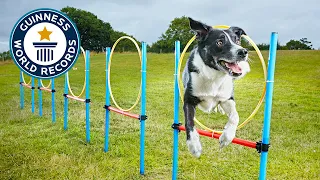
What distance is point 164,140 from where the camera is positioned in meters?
7.45

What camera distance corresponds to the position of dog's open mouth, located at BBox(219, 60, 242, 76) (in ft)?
10.4

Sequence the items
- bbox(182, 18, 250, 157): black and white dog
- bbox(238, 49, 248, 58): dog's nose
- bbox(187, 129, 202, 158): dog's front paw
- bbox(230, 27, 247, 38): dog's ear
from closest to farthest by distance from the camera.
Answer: bbox(238, 49, 248, 58): dog's nose, bbox(182, 18, 250, 157): black and white dog, bbox(230, 27, 247, 38): dog's ear, bbox(187, 129, 202, 158): dog's front paw

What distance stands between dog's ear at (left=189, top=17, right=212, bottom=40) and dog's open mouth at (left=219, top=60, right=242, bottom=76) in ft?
1.14

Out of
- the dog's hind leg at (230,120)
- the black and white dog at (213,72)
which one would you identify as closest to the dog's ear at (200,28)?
the black and white dog at (213,72)

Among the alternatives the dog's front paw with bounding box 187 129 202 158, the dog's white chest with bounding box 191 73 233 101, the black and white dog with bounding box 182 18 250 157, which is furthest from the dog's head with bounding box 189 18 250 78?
the dog's front paw with bounding box 187 129 202 158

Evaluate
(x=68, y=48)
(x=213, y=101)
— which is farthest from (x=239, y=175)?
(x=68, y=48)

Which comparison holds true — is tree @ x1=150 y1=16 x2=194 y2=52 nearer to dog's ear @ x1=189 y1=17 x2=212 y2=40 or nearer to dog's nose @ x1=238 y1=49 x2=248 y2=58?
dog's ear @ x1=189 y1=17 x2=212 y2=40

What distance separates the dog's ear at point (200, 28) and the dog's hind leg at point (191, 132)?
2.95ft

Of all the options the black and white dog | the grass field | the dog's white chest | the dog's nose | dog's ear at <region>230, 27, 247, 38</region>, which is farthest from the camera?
the grass field

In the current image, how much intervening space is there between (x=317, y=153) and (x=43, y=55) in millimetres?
5296

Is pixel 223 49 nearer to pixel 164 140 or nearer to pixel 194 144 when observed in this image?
pixel 194 144

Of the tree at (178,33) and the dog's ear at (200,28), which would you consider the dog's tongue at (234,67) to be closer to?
the dog's ear at (200,28)

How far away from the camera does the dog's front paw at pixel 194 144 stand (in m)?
3.95

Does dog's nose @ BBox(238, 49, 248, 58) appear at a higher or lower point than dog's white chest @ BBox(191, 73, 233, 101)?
higher
